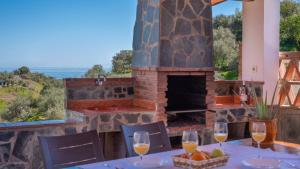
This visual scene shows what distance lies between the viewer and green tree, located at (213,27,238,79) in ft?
28.9

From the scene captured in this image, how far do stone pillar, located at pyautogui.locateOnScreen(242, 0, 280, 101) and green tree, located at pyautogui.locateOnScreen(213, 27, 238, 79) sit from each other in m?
1.95

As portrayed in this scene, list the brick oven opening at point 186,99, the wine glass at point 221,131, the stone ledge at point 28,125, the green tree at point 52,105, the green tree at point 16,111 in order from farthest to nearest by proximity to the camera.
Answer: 1. the green tree at point 52,105
2. the green tree at point 16,111
3. the brick oven opening at point 186,99
4. the stone ledge at point 28,125
5. the wine glass at point 221,131

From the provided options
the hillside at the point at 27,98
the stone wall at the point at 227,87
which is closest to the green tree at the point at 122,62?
the hillside at the point at 27,98

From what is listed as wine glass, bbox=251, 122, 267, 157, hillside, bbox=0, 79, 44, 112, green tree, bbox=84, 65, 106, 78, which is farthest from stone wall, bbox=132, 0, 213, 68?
wine glass, bbox=251, 122, 267, 157

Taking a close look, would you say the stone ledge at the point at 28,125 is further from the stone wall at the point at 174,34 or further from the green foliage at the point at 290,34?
the green foliage at the point at 290,34

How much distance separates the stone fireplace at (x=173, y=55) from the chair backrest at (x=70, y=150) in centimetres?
283

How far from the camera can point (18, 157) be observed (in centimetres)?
436

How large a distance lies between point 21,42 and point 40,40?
1.20ft

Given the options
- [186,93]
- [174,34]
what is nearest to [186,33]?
[174,34]

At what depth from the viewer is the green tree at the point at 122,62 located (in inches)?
284

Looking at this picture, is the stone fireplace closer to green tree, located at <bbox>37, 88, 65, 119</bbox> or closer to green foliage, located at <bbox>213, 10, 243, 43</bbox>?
green tree, located at <bbox>37, 88, 65, 119</bbox>

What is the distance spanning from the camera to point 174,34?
573 centimetres

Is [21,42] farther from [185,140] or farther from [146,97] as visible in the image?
[185,140]

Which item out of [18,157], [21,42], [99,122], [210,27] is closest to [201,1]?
[210,27]
